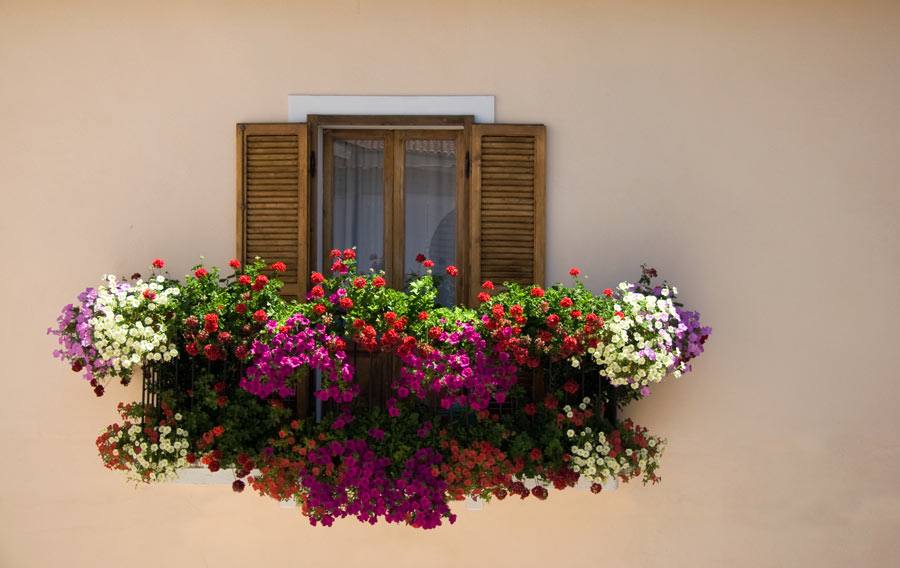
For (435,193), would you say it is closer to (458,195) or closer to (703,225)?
(458,195)

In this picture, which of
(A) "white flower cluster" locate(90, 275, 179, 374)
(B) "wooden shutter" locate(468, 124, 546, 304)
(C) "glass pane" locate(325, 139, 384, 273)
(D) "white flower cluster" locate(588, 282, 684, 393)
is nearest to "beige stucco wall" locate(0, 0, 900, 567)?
(B) "wooden shutter" locate(468, 124, 546, 304)

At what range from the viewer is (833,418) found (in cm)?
506

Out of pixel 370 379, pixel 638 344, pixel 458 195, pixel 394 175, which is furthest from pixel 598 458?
pixel 394 175

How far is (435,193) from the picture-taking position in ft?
17.3

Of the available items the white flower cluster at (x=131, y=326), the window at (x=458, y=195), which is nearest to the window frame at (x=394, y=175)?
the window at (x=458, y=195)

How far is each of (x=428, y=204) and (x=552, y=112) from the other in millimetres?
897

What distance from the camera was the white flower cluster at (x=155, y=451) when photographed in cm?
464

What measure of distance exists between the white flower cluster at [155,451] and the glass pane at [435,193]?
1.60 meters

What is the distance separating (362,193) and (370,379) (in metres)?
1.14

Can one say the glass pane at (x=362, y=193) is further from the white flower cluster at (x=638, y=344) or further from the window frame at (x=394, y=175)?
the white flower cluster at (x=638, y=344)

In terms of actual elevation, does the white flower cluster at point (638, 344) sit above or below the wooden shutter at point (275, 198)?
below

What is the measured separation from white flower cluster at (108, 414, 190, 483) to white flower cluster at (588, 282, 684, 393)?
219cm

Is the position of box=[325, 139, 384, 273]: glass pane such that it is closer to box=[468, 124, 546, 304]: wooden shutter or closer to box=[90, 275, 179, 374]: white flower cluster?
box=[468, 124, 546, 304]: wooden shutter

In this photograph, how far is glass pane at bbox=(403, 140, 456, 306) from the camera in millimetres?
5277
